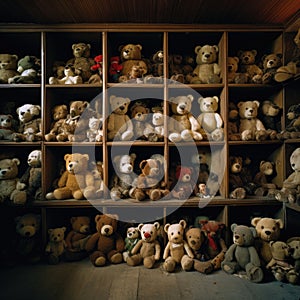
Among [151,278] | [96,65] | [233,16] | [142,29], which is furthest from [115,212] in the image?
[233,16]

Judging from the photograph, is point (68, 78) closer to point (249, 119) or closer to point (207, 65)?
point (207, 65)

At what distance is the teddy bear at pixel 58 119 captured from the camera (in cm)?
214

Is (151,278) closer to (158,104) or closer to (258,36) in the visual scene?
(158,104)

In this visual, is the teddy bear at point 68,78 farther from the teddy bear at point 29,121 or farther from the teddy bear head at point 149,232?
the teddy bear head at point 149,232

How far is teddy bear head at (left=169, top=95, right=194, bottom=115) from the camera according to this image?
2158 mm

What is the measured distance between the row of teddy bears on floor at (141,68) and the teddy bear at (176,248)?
108 centimetres

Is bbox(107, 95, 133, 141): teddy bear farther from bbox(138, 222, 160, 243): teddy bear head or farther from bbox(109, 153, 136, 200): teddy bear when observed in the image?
bbox(138, 222, 160, 243): teddy bear head

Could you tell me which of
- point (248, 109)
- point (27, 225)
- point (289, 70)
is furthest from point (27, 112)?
point (289, 70)

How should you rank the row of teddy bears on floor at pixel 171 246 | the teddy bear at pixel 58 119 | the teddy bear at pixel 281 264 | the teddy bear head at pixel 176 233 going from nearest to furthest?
the teddy bear at pixel 281 264, the row of teddy bears on floor at pixel 171 246, the teddy bear head at pixel 176 233, the teddy bear at pixel 58 119

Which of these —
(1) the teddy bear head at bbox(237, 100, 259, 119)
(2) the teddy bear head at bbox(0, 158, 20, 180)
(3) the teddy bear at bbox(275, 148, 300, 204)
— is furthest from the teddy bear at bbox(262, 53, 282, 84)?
(2) the teddy bear head at bbox(0, 158, 20, 180)

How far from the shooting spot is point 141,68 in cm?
219

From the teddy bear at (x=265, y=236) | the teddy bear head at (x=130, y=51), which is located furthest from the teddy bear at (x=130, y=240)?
the teddy bear head at (x=130, y=51)

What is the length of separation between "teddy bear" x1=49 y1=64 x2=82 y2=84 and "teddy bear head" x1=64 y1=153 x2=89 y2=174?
0.55 metres

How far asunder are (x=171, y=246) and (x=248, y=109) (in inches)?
46.9
